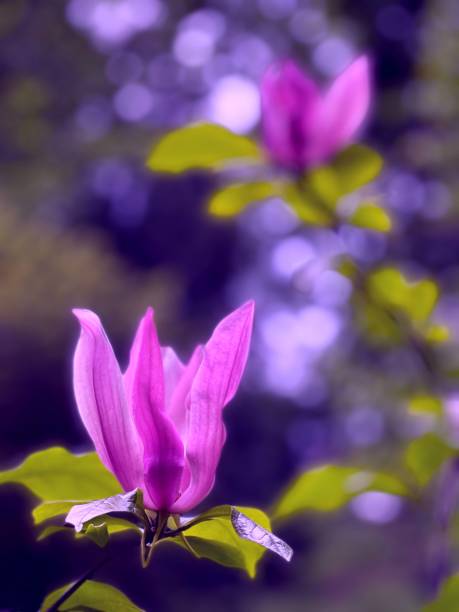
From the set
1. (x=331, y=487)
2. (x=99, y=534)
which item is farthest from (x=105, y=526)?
(x=331, y=487)

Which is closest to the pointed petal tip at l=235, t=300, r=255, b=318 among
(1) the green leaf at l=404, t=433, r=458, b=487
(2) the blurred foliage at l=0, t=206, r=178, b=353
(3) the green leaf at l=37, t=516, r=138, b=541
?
(3) the green leaf at l=37, t=516, r=138, b=541

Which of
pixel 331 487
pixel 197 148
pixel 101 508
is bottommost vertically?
pixel 331 487

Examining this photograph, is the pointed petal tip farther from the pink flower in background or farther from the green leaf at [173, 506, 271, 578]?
the pink flower in background

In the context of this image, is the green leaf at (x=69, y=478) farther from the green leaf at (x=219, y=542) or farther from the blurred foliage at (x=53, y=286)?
the blurred foliage at (x=53, y=286)

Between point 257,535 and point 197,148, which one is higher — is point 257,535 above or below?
below

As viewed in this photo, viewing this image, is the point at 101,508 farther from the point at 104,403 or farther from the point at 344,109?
Answer: the point at 344,109

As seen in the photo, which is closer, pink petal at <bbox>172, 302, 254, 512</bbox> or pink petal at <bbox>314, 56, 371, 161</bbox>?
pink petal at <bbox>172, 302, 254, 512</bbox>

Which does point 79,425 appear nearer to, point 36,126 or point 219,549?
point 36,126
